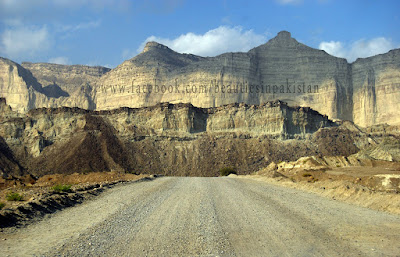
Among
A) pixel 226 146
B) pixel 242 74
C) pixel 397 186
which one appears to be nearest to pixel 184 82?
pixel 242 74

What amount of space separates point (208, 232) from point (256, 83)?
134 m

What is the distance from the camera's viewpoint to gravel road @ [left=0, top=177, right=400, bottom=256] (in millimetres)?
8664

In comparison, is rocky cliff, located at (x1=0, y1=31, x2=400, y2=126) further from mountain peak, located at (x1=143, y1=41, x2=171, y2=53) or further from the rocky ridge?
the rocky ridge

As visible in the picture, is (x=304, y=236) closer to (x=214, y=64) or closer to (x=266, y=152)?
(x=266, y=152)

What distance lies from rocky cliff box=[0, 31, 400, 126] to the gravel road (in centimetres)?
11570

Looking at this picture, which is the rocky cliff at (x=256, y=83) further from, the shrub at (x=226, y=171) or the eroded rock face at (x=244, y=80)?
the shrub at (x=226, y=171)

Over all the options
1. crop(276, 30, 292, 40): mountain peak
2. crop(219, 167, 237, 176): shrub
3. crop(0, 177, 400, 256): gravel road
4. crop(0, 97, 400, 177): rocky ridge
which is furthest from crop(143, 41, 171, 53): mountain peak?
crop(0, 177, 400, 256): gravel road

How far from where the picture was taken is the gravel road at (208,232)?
8.66 meters

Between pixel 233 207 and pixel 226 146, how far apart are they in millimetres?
66908

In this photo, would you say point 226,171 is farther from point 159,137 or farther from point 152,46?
point 152,46

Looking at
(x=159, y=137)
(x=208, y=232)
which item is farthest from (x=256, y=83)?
(x=208, y=232)

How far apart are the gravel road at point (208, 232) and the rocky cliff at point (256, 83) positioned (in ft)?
380

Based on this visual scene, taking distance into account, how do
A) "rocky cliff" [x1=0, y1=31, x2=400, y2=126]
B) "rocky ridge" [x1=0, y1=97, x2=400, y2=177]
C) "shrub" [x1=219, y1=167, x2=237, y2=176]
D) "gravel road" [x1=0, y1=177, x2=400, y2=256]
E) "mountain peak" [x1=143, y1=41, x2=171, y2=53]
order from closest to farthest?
"gravel road" [x1=0, y1=177, x2=400, y2=256] < "shrub" [x1=219, y1=167, x2=237, y2=176] < "rocky ridge" [x1=0, y1=97, x2=400, y2=177] < "rocky cliff" [x1=0, y1=31, x2=400, y2=126] < "mountain peak" [x1=143, y1=41, x2=171, y2=53]

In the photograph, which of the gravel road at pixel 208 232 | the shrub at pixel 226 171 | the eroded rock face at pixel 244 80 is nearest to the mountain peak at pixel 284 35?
the eroded rock face at pixel 244 80
